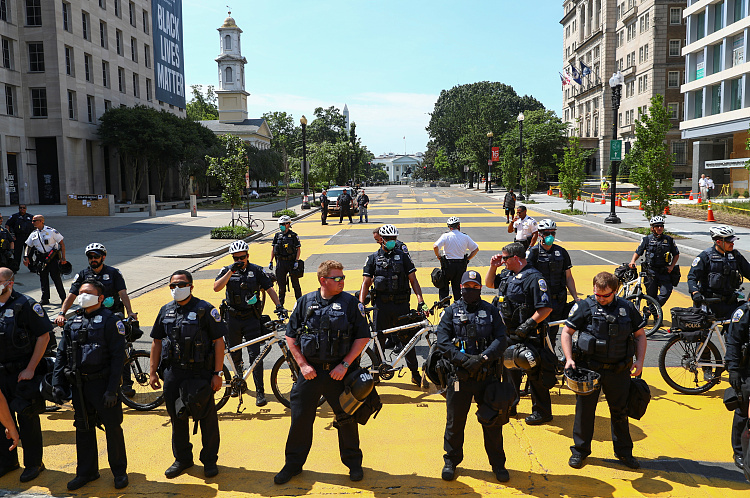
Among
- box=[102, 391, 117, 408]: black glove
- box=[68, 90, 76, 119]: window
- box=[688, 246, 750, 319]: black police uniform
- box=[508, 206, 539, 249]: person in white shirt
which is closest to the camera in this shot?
box=[102, 391, 117, 408]: black glove

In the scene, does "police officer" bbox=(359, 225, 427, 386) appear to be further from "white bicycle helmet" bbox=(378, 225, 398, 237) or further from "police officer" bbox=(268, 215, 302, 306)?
"police officer" bbox=(268, 215, 302, 306)

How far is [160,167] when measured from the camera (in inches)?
2018

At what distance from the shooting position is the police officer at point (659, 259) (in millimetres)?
10047

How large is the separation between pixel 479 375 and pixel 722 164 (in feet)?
171

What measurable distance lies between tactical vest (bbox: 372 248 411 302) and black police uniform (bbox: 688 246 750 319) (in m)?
3.79

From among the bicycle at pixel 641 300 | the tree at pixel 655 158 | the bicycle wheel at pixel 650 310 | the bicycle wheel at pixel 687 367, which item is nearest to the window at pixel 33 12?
the tree at pixel 655 158

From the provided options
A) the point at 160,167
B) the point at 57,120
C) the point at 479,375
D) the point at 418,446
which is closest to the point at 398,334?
the point at 418,446

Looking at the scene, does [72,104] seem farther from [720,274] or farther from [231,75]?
[231,75]

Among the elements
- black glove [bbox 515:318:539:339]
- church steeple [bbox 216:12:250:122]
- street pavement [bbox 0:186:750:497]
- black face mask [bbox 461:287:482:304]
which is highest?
church steeple [bbox 216:12:250:122]

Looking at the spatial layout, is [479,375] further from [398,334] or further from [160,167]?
→ [160,167]

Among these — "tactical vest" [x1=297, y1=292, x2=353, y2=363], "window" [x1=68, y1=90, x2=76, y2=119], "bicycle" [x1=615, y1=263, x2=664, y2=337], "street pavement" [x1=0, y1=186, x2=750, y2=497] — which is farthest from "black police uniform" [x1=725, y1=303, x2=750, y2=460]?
"window" [x1=68, y1=90, x2=76, y2=119]

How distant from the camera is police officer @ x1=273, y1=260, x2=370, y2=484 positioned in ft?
17.6

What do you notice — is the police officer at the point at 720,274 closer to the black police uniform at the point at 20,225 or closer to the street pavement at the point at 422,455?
the street pavement at the point at 422,455

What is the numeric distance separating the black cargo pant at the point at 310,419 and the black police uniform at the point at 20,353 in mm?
2458
